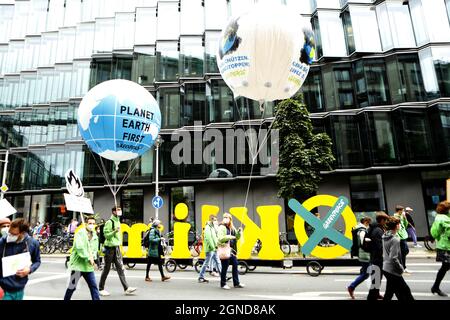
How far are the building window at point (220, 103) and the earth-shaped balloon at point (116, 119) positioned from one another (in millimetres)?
15278

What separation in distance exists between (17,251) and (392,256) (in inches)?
231

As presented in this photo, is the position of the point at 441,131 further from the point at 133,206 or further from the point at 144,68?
the point at 144,68

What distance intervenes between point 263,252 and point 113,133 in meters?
6.99

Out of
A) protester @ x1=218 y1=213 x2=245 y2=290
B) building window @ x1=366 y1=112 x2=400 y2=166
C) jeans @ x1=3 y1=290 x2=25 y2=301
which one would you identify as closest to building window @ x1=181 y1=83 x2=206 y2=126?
building window @ x1=366 y1=112 x2=400 y2=166

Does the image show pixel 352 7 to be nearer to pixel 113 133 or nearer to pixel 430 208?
pixel 430 208

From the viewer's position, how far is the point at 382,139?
21406 millimetres

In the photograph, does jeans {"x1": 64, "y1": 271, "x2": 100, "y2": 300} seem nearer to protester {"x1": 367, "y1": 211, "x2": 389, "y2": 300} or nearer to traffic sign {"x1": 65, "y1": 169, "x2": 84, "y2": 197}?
traffic sign {"x1": 65, "y1": 169, "x2": 84, "y2": 197}

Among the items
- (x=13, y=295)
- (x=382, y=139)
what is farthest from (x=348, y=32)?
(x=13, y=295)

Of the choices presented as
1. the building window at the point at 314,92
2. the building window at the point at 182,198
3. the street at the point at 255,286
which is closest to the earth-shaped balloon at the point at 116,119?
the street at the point at 255,286

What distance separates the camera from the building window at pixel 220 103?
2525 centimetres

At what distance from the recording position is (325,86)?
23.8 meters

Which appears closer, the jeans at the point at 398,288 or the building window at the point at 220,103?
the jeans at the point at 398,288

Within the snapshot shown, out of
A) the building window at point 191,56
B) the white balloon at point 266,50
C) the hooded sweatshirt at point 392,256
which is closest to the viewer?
the hooded sweatshirt at point 392,256

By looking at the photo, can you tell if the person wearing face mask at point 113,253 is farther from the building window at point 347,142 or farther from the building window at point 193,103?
the building window at point 193,103
